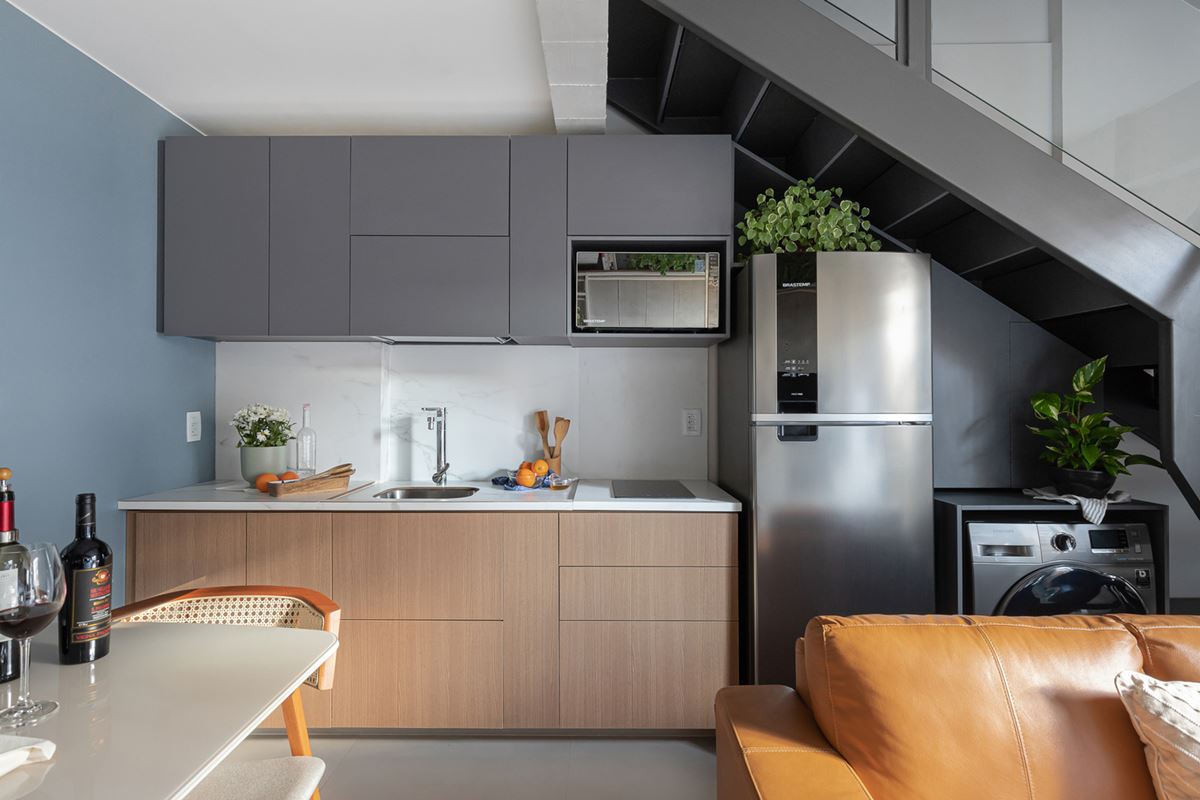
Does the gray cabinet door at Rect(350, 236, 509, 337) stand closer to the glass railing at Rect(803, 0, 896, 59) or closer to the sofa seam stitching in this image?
the glass railing at Rect(803, 0, 896, 59)

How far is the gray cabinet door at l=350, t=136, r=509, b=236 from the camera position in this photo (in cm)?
254

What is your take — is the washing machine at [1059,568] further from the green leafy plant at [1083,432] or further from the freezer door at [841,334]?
the freezer door at [841,334]

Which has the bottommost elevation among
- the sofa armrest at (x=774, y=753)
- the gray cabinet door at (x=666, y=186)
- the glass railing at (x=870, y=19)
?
the sofa armrest at (x=774, y=753)

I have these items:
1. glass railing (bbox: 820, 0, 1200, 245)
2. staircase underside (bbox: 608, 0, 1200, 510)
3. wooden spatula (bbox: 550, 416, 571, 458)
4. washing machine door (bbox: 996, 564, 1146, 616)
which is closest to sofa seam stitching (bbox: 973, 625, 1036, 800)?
washing machine door (bbox: 996, 564, 1146, 616)

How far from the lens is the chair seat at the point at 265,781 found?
1.17m

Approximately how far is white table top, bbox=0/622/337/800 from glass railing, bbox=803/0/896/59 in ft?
7.91

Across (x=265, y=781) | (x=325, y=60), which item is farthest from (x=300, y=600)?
(x=325, y=60)

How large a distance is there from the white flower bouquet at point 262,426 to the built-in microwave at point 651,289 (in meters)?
1.33

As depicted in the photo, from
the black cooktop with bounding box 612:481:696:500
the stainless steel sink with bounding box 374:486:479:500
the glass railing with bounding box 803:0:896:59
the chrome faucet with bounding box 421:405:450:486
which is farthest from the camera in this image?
the chrome faucet with bounding box 421:405:450:486

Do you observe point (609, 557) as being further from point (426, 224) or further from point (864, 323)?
point (426, 224)

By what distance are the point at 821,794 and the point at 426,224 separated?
90.8 inches

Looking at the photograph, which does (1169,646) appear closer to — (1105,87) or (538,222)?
(1105,87)

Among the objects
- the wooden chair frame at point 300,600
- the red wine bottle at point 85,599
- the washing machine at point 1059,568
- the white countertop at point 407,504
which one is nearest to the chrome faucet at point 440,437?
the white countertop at point 407,504

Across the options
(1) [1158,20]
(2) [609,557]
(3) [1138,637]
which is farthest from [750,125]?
(3) [1138,637]
